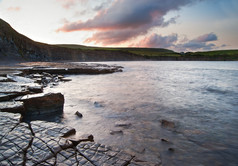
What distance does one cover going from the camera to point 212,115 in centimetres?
511

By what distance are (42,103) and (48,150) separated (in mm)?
2823

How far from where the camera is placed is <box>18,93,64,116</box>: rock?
4.29 meters

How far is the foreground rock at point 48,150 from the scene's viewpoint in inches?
71.9

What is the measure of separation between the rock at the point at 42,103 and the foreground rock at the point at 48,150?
72.3 inches

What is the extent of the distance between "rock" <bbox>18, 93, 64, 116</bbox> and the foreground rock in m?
1.84

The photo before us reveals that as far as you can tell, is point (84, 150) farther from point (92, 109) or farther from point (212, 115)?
point (212, 115)

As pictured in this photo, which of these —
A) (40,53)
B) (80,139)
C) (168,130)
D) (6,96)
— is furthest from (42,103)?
(40,53)

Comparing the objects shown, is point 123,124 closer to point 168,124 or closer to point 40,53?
point 168,124

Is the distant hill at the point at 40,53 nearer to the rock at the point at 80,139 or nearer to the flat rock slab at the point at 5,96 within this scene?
the flat rock slab at the point at 5,96

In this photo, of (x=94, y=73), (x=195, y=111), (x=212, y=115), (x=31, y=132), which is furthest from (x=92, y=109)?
(x=94, y=73)

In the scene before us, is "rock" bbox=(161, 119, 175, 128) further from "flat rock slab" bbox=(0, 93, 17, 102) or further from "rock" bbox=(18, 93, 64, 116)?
"flat rock slab" bbox=(0, 93, 17, 102)

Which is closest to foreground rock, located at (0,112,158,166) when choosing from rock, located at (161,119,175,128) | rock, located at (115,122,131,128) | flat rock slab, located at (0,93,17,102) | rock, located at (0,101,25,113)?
rock, located at (0,101,25,113)

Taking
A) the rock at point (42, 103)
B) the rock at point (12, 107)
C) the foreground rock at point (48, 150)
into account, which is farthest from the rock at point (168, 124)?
the rock at point (12, 107)

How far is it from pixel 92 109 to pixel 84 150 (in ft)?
11.2
